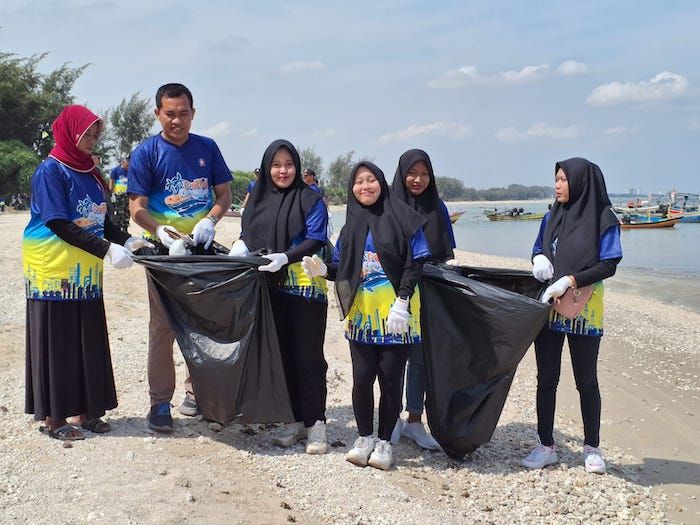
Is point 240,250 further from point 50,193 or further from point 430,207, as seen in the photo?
point 430,207

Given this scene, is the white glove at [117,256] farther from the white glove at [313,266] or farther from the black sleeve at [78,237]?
the white glove at [313,266]

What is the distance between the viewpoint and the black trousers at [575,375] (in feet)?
13.1

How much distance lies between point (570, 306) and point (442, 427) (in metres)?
1.03

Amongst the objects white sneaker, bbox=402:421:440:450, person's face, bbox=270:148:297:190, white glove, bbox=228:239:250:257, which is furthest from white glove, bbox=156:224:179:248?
white sneaker, bbox=402:421:440:450

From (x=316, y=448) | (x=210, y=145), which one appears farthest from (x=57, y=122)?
(x=316, y=448)

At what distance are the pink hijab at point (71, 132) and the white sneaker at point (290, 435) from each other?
1945 millimetres

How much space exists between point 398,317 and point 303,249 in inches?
26.5

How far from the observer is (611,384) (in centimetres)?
673

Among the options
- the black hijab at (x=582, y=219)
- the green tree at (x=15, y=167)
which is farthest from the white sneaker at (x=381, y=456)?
the green tree at (x=15, y=167)

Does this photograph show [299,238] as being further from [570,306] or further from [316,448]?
[570,306]

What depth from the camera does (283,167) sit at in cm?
391

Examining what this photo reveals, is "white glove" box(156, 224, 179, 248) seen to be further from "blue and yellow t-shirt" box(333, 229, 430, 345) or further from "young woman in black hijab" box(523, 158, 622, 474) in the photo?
"young woman in black hijab" box(523, 158, 622, 474)

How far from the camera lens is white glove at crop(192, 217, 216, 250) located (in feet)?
13.3

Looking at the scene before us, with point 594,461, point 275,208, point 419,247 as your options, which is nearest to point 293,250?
point 275,208
